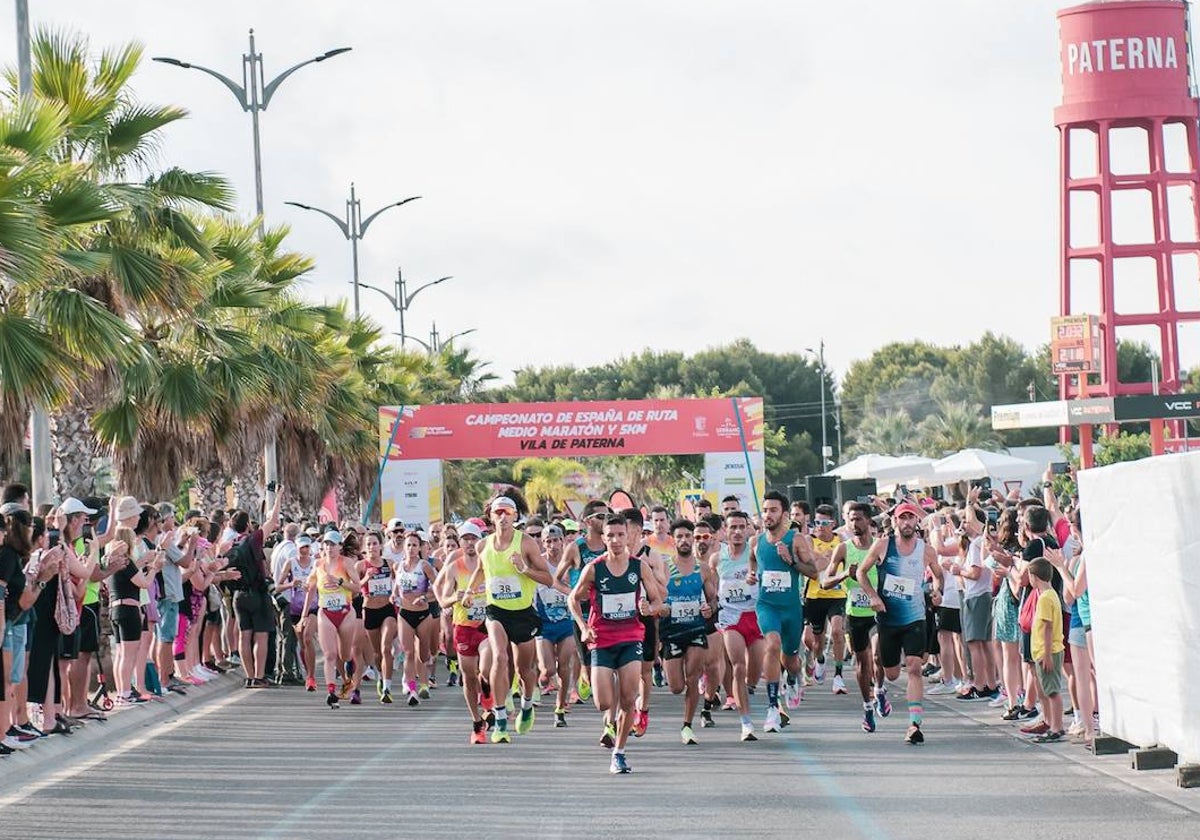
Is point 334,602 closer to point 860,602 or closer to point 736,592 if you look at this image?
point 736,592

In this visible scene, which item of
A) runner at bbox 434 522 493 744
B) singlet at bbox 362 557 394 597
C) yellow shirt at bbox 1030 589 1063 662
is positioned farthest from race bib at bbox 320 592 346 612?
yellow shirt at bbox 1030 589 1063 662

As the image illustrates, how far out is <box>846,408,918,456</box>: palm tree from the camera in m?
96.5

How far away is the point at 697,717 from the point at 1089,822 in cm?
716

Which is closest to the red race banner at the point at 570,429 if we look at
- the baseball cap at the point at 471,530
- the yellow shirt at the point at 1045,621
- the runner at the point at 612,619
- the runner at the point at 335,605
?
the runner at the point at 335,605

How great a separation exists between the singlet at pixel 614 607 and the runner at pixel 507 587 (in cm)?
105

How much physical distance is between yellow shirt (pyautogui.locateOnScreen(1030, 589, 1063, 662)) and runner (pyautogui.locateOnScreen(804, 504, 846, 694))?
501 centimetres

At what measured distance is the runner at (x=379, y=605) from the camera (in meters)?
19.3

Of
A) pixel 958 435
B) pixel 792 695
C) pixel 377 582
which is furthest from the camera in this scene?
pixel 958 435

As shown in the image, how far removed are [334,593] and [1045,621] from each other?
25.9ft

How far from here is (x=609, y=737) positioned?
45.8 feet

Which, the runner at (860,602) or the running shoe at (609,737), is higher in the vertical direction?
the runner at (860,602)

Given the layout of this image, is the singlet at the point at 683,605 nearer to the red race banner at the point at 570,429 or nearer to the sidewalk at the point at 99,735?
the sidewalk at the point at 99,735

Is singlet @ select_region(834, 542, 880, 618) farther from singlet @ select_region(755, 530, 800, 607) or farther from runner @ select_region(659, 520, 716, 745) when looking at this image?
runner @ select_region(659, 520, 716, 745)

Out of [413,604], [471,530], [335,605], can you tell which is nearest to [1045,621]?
[471,530]
